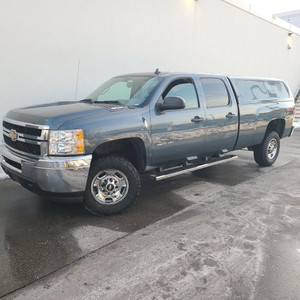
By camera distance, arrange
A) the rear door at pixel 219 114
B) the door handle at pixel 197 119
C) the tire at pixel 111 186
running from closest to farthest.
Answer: the tire at pixel 111 186
the door handle at pixel 197 119
the rear door at pixel 219 114

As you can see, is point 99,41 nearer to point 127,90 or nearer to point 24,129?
point 127,90

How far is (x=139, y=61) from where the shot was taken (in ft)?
28.0

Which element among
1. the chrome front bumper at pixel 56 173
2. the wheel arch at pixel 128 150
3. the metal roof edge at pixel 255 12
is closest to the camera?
the chrome front bumper at pixel 56 173

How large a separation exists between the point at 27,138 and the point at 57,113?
1.54 ft

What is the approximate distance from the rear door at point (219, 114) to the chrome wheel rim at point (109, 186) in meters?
1.73

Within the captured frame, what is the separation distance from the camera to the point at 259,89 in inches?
249

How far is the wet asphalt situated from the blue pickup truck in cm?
30

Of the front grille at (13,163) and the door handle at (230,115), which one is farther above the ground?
the door handle at (230,115)

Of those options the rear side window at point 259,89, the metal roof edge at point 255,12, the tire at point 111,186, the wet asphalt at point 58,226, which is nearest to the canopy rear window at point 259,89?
the rear side window at point 259,89

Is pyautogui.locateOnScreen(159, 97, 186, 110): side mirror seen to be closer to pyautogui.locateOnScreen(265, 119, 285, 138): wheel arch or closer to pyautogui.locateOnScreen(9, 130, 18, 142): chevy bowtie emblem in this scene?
pyautogui.locateOnScreen(9, 130, 18, 142): chevy bowtie emblem

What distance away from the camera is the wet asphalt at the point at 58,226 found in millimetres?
2902

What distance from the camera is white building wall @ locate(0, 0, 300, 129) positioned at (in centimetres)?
599

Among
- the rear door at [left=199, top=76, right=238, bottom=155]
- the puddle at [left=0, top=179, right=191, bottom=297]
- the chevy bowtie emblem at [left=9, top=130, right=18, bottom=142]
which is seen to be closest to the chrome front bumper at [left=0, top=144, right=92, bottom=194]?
the chevy bowtie emblem at [left=9, top=130, right=18, bottom=142]

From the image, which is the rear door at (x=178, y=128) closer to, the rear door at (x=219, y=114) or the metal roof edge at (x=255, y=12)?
the rear door at (x=219, y=114)
